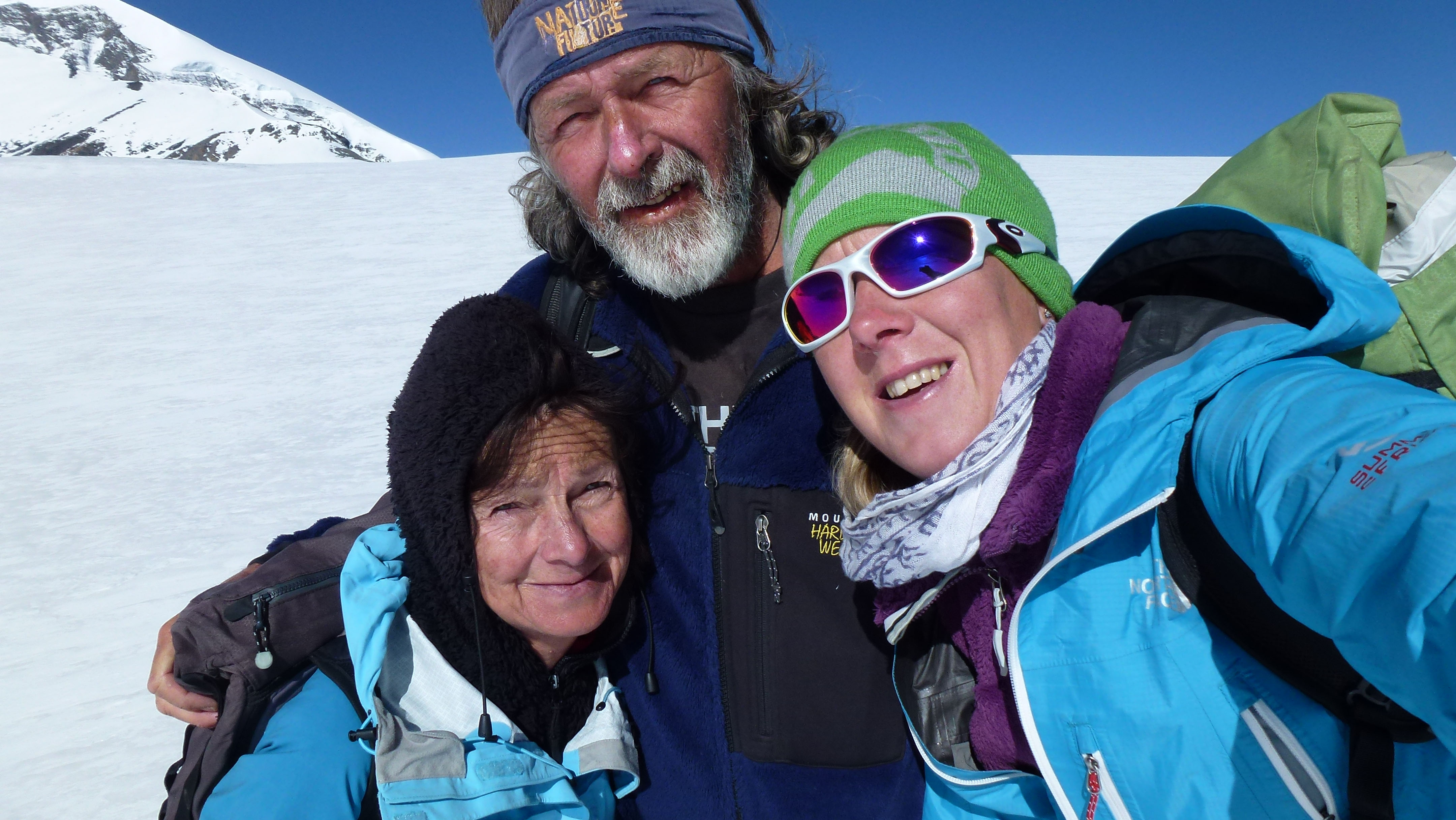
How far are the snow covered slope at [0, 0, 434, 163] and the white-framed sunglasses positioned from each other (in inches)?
5142

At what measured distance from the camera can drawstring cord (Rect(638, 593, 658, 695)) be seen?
5.64ft

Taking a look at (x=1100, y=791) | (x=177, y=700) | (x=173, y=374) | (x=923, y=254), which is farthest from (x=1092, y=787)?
(x=173, y=374)

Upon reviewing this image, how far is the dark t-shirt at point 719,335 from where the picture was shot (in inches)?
74.1

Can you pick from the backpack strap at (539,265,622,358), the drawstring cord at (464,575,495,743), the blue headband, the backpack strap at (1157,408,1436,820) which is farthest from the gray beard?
the backpack strap at (1157,408,1436,820)

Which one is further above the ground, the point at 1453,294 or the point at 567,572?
the point at 1453,294

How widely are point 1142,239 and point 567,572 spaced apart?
1213 millimetres

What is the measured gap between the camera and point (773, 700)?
1.64 metres

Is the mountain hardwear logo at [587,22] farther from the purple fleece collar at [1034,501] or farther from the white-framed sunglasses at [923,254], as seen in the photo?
the purple fleece collar at [1034,501]

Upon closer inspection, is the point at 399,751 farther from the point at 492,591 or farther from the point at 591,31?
the point at 591,31

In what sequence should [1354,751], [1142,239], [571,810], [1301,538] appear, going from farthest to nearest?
[571,810]
[1142,239]
[1354,751]
[1301,538]

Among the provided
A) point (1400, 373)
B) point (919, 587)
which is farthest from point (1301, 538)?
point (919, 587)

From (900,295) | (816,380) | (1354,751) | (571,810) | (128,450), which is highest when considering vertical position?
(900,295)

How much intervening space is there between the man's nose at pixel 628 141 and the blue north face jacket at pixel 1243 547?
1.07m

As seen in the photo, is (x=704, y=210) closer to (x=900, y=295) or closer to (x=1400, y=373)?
(x=900, y=295)
